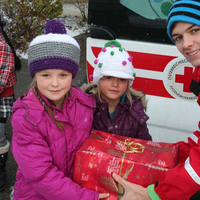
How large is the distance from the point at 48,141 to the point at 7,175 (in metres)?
1.57

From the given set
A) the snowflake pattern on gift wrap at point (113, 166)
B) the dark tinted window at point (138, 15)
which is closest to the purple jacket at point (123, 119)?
the snowflake pattern on gift wrap at point (113, 166)

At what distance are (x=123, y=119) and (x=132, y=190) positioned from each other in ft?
1.84

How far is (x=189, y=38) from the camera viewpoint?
4.81 feet

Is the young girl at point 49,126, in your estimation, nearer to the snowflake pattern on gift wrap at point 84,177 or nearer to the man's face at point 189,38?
the snowflake pattern on gift wrap at point 84,177

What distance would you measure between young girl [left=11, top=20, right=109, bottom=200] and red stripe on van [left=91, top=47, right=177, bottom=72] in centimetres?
79

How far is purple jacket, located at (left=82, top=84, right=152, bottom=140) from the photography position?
1.86 m

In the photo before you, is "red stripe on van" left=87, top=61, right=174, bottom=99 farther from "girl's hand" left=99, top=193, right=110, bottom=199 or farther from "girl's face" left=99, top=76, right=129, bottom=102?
"girl's hand" left=99, top=193, right=110, bottom=199

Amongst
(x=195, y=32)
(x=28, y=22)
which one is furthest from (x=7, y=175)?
(x=28, y=22)

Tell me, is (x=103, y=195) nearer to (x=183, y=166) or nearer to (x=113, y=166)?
(x=113, y=166)

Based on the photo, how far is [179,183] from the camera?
1.35 meters

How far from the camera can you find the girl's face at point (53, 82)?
150 cm

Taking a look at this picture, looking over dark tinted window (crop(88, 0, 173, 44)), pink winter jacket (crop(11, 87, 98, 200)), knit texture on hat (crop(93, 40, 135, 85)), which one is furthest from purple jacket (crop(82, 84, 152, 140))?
dark tinted window (crop(88, 0, 173, 44))

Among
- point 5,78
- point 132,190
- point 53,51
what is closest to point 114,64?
point 53,51

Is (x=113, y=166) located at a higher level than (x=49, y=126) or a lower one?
lower
